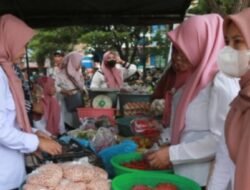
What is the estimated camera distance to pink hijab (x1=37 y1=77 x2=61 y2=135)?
3754mm

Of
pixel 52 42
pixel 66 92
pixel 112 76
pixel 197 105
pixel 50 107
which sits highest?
pixel 197 105

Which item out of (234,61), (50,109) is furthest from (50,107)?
(234,61)

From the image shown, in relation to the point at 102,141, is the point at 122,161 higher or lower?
higher

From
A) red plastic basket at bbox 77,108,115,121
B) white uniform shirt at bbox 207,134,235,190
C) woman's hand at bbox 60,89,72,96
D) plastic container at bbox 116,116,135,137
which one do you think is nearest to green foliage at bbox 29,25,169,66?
woman's hand at bbox 60,89,72,96

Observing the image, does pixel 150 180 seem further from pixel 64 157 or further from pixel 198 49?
pixel 198 49

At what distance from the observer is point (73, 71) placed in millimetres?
5672

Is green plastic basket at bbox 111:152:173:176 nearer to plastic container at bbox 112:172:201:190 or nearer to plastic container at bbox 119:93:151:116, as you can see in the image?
plastic container at bbox 112:172:201:190

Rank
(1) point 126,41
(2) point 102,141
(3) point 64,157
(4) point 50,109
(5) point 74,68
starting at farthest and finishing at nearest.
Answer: (1) point 126,41 < (5) point 74,68 < (4) point 50,109 < (2) point 102,141 < (3) point 64,157

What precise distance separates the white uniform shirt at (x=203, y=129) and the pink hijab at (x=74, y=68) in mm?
3733

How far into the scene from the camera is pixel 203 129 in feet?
5.52

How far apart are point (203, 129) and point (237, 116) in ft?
1.23

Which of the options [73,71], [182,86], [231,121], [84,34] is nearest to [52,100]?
[73,71]

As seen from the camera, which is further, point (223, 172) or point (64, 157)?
point (64, 157)

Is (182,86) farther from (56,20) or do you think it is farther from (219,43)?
(56,20)
